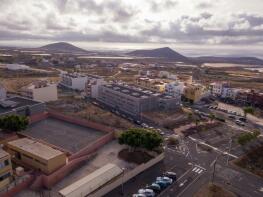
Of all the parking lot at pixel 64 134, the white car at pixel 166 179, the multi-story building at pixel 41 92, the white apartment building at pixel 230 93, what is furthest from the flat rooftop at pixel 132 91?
the white car at pixel 166 179

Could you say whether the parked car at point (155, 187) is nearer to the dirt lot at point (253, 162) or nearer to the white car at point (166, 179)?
the white car at point (166, 179)

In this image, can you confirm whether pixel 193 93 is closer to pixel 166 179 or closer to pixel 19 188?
pixel 166 179

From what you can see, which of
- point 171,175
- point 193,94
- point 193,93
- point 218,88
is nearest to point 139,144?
point 171,175

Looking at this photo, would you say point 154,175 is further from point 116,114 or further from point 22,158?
point 116,114

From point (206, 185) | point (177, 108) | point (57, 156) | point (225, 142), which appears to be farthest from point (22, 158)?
point (177, 108)

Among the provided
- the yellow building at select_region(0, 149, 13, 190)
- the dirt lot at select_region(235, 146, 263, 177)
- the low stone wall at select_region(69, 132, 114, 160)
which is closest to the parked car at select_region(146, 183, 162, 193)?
the low stone wall at select_region(69, 132, 114, 160)

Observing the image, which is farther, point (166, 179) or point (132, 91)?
point (132, 91)

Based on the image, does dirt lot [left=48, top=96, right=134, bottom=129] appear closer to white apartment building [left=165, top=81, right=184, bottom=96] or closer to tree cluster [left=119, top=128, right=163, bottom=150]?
tree cluster [left=119, top=128, right=163, bottom=150]
